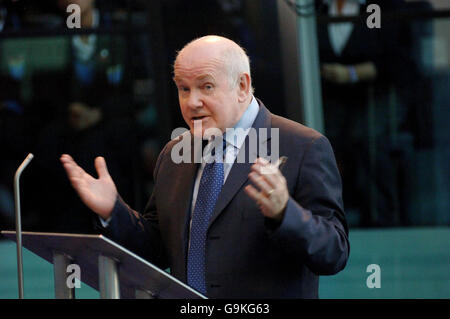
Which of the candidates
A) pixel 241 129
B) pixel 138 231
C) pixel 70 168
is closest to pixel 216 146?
pixel 241 129

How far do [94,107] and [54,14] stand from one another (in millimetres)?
1101

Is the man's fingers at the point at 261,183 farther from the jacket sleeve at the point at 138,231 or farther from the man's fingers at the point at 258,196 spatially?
the jacket sleeve at the point at 138,231

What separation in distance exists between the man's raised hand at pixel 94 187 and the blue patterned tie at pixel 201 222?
30 cm

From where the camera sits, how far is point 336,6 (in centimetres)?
775

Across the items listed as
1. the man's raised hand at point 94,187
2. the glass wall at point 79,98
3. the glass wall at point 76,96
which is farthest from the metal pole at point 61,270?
the glass wall at point 76,96

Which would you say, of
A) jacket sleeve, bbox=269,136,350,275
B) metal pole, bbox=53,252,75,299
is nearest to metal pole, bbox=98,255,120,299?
metal pole, bbox=53,252,75,299

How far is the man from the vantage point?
2.44m

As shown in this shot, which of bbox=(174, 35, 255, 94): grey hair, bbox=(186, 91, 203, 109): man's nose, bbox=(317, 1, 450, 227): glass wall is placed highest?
bbox=(174, 35, 255, 94): grey hair

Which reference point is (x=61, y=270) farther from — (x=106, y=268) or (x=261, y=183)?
(x=261, y=183)

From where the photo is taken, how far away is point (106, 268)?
2080 mm

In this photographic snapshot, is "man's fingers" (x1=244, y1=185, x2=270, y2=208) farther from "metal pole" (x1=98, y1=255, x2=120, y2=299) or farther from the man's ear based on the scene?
the man's ear

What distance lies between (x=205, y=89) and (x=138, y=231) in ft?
1.86

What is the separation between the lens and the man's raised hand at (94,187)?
2.42 m

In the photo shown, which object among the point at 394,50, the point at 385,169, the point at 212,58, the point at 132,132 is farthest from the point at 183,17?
the point at 212,58
